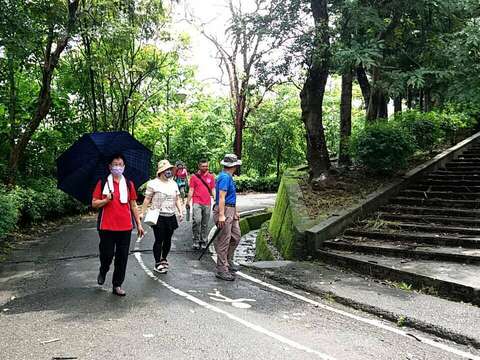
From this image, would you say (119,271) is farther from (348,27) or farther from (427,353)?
(348,27)

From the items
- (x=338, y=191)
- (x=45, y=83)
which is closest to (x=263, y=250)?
(x=338, y=191)

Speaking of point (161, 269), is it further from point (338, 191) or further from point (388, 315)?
point (338, 191)

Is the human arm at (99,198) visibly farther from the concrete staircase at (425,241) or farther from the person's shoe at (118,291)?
the concrete staircase at (425,241)

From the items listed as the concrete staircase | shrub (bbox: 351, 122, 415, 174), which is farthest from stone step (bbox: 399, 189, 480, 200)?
shrub (bbox: 351, 122, 415, 174)

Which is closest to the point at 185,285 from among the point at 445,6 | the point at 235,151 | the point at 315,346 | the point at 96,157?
the point at 96,157

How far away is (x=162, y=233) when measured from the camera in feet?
24.8

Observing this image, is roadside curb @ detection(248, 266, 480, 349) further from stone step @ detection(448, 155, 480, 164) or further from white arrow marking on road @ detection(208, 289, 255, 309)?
stone step @ detection(448, 155, 480, 164)

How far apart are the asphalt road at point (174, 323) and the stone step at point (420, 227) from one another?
12.1 feet

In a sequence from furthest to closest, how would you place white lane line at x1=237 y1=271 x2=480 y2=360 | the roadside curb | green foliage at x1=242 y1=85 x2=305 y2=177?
green foliage at x1=242 y1=85 x2=305 y2=177
the roadside curb
white lane line at x1=237 y1=271 x2=480 y2=360

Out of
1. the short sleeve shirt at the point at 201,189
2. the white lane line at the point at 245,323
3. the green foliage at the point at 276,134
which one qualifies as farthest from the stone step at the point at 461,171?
the green foliage at the point at 276,134

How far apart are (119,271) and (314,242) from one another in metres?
4.04

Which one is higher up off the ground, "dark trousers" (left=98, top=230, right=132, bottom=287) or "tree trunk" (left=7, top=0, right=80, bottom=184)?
"tree trunk" (left=7, top=0, right=80, bottom=184)

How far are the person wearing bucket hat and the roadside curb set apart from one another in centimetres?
181

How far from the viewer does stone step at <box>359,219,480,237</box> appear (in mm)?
8840
